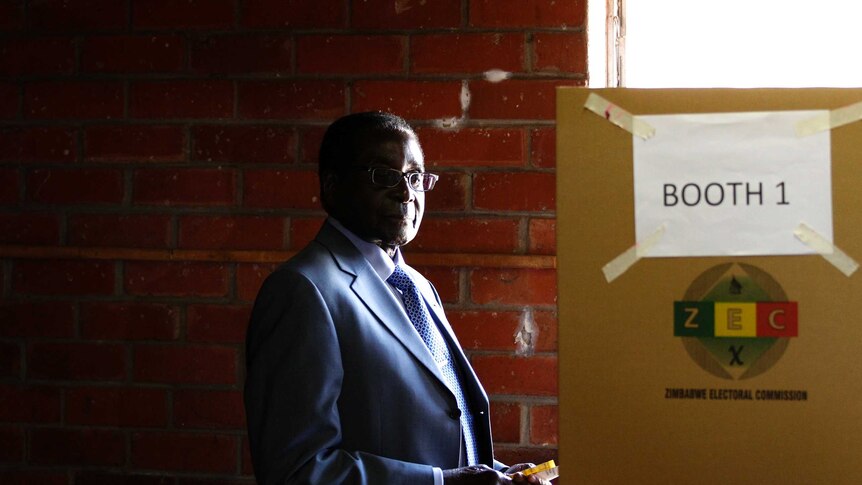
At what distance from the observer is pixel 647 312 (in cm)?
107

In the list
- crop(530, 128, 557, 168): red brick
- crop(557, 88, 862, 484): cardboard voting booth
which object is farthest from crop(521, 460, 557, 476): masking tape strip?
crop(530, 128, 557, 168): red brick

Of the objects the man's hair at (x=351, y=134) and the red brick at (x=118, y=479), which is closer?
the man's hair at (x=351, y=134)

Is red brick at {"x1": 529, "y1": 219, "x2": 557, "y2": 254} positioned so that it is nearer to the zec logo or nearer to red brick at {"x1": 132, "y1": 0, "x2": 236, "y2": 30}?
red brick at {"x1": 132, "y1": 0, "x2": 236, "y2": 30}

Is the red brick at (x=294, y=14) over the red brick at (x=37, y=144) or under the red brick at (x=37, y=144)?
over

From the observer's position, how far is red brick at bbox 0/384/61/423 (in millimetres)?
2275

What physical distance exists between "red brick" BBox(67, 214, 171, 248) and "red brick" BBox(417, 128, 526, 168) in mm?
685

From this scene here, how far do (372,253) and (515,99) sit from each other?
26.7 inches

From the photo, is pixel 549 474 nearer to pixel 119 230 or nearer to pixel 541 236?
pixel 541 236

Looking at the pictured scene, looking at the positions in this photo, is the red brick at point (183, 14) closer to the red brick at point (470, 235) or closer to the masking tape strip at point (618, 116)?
the red brick at point (470, 235)

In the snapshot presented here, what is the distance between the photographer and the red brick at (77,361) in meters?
2.25

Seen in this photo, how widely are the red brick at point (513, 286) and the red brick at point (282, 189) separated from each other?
45cm

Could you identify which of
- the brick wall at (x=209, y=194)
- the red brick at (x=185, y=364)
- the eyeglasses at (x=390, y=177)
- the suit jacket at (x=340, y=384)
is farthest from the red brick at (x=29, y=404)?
the eyeglasses at (x=390, y=177)

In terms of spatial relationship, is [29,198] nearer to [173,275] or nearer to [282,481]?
[173,275]

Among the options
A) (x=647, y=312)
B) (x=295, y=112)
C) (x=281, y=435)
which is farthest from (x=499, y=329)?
(x=647, y=312)
